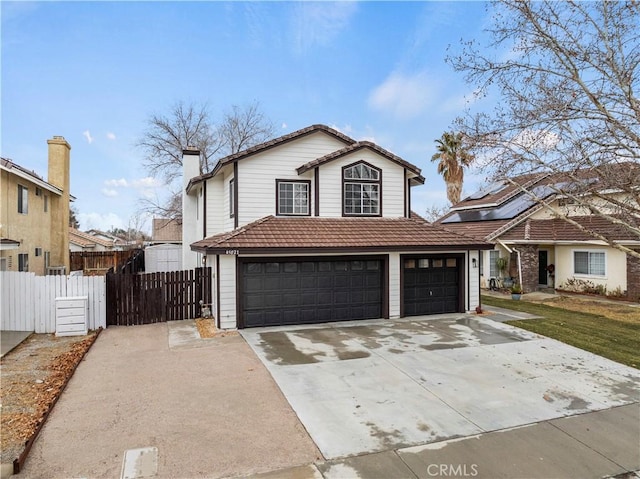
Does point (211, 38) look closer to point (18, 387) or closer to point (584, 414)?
point (18, 387)

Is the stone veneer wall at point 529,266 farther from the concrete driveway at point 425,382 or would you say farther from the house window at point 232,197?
the house window at point 232,197

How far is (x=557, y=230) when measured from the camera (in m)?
19.4

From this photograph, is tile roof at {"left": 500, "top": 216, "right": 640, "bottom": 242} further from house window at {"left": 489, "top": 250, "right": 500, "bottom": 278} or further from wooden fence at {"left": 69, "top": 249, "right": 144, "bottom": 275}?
wooden fence at {"left": 69, "top": 249, "right": 144, "bottom": 275}

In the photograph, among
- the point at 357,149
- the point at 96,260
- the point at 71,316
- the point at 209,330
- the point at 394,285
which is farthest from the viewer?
the point at 96,260

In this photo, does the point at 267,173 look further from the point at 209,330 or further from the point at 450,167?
the point at 450,167

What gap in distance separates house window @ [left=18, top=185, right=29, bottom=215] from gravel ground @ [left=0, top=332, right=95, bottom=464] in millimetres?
8434

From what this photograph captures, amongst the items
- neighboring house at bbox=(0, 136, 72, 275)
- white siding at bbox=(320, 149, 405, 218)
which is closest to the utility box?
neighboring house at bbox=(0, 136, 72, 275)

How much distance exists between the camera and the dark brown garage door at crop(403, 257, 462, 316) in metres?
12.9

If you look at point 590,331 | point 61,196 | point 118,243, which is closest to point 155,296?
point 61,196

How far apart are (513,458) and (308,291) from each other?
7.81 meters

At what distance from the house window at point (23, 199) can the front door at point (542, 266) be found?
80.8 ft

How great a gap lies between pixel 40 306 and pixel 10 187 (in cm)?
731

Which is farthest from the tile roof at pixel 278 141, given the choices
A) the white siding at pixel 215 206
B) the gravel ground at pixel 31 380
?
the gravel ground at pixel 31 380
